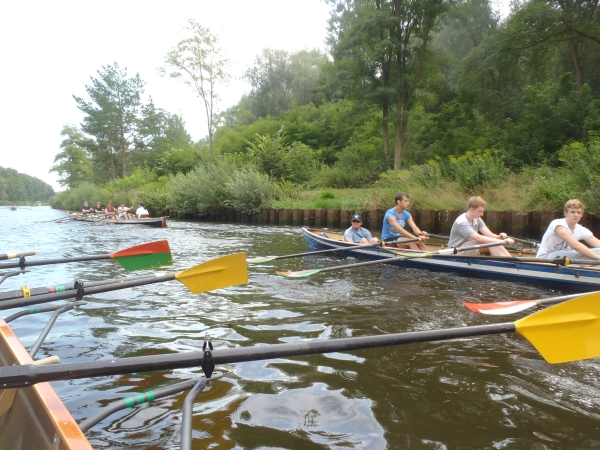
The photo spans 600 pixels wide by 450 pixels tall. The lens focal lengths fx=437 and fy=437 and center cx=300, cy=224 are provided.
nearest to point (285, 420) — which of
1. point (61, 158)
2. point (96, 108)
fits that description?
point (96, 108)

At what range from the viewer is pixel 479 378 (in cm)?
340

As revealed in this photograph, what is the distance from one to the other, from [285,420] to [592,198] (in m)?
10.4

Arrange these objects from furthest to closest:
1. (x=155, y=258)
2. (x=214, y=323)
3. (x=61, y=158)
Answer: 1. (x=61, y=158)
2. (x=155, y=258)
3. (x=214, y=323)

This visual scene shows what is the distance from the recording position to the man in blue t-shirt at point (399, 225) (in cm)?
837

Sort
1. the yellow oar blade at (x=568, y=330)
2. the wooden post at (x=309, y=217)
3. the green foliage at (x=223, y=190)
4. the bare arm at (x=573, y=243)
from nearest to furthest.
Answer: the yellow oar blade at (x=568, y=330) → the bare arm at (x=573, y=243) → the wooden post at (x=309, y=217) → the green foliage at (x=223, y=190)

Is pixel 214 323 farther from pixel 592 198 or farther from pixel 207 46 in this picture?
pixel 207 46

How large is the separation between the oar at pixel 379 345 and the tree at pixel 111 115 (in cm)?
4868

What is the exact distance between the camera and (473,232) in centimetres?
706

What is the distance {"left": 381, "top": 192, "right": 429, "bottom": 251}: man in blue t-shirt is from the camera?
837 centimetres

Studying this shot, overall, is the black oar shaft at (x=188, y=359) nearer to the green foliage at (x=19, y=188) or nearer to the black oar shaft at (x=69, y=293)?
the black oar shaft at (x=69, y=293)

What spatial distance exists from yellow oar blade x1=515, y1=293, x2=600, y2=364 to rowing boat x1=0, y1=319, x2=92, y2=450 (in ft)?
7.86

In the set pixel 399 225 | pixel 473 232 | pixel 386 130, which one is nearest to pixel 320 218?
pixel 386 130

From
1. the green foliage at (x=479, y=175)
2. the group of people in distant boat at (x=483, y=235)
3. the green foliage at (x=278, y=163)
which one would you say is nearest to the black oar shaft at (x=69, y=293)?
the group of people in distant boat at (x=483, y=235)

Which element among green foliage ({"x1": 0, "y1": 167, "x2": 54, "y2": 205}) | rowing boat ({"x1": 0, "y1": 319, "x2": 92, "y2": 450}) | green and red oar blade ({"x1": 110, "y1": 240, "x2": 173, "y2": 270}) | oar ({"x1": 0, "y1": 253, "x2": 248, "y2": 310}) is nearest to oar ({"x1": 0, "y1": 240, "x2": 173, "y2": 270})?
green and red oar blade ({"x1": 110, "y1": 240, "x2": 173, "y2": 270})
